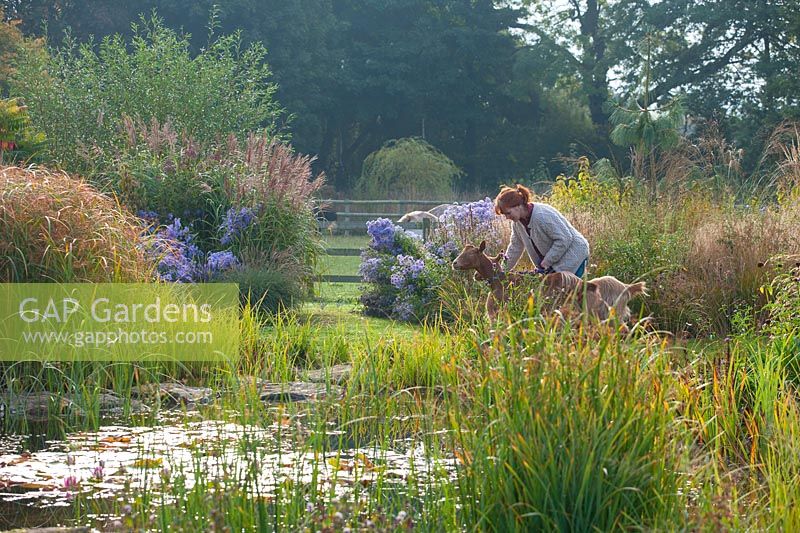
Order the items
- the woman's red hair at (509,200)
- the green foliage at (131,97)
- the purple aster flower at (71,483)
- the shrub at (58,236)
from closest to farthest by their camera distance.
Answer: the purple aster flower at (71,483)
the shrub at (58,236)
the woman's red hair at (509,200)
the green foliage at (131,97)

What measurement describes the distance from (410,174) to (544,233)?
23590mm

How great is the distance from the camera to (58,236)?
22.6ft

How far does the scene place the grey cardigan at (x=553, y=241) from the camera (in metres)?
7.09

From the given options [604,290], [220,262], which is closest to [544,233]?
[604,290]

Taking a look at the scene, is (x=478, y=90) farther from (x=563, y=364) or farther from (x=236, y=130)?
(x=563, y=364)

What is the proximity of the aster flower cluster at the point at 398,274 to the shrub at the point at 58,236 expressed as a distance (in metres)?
3.37

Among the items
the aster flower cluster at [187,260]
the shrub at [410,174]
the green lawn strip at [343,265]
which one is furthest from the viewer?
the shrub at [410,174]

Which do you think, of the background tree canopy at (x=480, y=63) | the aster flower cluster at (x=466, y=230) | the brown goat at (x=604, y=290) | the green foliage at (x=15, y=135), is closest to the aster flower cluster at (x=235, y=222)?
the aster flower cluster at (x=466, y=230)

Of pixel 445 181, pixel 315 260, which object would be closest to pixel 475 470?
pixel 315 260

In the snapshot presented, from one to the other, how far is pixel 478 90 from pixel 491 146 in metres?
2.35

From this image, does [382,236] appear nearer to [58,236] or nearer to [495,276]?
[495,276]

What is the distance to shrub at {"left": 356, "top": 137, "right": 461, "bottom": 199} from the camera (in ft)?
99.8

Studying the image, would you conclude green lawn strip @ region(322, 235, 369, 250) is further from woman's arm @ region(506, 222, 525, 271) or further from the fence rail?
woman's arm @ region(506, 222, 525, 271)

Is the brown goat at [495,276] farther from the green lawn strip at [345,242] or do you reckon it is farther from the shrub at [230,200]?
the green lawn strip at [345,242]
